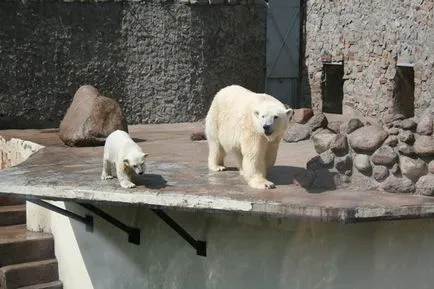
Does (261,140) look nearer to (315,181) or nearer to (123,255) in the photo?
(315,181)

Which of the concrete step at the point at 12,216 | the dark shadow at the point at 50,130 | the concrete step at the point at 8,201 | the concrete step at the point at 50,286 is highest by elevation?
the dark shadow at the point at 50,130

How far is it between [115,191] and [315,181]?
152 cm

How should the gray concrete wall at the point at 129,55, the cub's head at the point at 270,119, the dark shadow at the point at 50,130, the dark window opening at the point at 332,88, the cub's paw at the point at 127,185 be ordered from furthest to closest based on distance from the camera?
the dark window opening at the point at 332,88, the gray concrete wall at the point at 129,55, the dark shadow at the point at 50,130, the cub's paw at the point at 127,185, the cub's head at the point at 270,119

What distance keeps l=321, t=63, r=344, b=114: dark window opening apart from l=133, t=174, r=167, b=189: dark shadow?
7.95m

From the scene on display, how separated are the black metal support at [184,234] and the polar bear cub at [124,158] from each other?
0.37 meters

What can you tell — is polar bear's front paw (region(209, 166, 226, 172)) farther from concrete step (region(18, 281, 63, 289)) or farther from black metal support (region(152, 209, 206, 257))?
concrete step (region(18, 281, 63, 289))

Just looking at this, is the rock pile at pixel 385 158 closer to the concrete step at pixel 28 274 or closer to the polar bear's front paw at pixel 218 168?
the polar bear's front paw at pixel 218 168

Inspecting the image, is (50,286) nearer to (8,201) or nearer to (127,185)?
(8,201)

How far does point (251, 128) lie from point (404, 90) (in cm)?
659

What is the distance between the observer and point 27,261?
26.9 ft

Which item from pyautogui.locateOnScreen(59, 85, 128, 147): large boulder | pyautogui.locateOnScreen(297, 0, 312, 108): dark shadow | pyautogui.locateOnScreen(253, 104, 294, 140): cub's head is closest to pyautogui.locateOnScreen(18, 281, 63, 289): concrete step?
pyautogui.locateOnScreen(59, 85, 128, 147): large boulder

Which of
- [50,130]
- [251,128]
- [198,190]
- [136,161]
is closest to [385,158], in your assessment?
[251,128]

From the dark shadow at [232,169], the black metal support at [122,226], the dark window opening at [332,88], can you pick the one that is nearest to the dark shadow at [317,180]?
the dark shadow at [232,169]

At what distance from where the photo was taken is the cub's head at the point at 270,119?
18.6 feet
